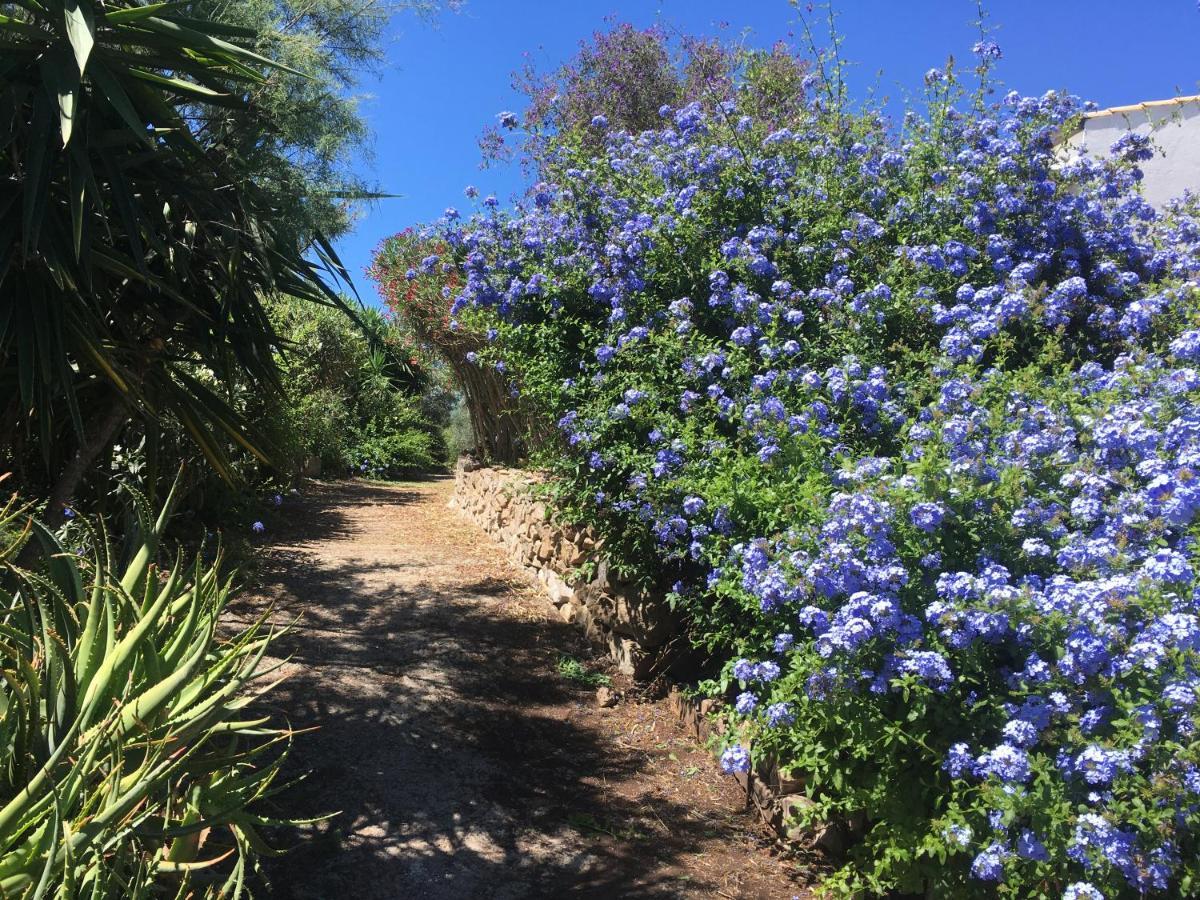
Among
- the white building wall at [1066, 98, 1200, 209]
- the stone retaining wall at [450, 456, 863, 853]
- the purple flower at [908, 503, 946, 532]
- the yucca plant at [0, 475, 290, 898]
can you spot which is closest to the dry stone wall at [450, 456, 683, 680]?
the stone retaining wall at [450, 456, 863, 853]

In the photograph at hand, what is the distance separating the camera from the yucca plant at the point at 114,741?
1933mm

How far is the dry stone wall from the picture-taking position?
5.70 metres

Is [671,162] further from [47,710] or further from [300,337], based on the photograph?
[300,337]

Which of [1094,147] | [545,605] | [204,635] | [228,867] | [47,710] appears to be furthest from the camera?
[1094,147]

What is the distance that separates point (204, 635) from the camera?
254cm

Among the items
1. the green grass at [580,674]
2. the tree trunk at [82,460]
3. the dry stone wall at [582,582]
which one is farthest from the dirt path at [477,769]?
the tree trunk at [82,460]


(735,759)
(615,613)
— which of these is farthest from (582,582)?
(735,759)

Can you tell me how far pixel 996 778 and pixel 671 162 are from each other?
4.74 metres

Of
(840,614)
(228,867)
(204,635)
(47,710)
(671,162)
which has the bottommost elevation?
(228,867)

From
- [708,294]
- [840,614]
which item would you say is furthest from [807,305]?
[840,614]

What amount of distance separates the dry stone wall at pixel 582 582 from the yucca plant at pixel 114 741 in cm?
319

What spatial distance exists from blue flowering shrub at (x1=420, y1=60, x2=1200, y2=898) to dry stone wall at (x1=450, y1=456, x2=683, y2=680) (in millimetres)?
426

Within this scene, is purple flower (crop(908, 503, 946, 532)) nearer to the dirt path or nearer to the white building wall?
the dirt path

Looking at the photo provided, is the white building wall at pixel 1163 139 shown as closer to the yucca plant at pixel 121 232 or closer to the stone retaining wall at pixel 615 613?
the stone retaining wall at pixel 615 613
